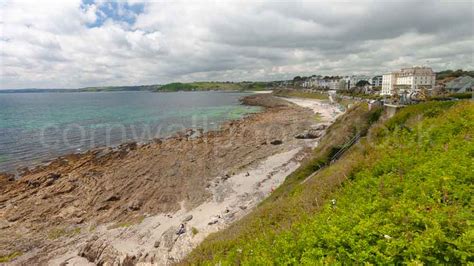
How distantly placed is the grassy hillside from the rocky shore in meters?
6.84

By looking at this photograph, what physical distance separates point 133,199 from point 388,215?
61.6ft

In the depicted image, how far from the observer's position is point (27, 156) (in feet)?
109

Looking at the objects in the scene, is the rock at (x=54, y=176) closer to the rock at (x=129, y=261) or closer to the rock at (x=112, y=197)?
the rock at (x=112, y=197)

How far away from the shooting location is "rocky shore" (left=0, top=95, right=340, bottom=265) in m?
14.2

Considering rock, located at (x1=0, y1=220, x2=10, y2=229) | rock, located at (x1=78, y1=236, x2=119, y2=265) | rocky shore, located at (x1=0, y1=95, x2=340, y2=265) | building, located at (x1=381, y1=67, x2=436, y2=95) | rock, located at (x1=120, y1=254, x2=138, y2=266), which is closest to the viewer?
rock, located at (x1=120, y1=254, x2=138, y2=266)

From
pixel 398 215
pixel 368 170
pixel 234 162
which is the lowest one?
pixel 234 162

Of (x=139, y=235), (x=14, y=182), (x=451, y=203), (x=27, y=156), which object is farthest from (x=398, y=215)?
(x=27, y=156)

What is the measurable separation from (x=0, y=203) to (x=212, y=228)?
17657mm

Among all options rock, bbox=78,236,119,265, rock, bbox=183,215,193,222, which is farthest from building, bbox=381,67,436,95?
rock, bbox=78,236,119,265

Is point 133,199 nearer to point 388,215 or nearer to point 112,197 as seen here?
point 112,197

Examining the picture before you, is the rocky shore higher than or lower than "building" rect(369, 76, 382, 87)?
lower

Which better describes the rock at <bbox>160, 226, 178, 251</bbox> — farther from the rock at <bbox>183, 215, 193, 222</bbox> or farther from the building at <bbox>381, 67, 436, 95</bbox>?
the building at <bbox>381, 67, 436, 95</bbox>

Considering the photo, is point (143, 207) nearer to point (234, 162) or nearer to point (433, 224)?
point (234, 162)

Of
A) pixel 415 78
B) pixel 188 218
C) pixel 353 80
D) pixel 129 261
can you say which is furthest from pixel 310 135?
pixel 353 80
